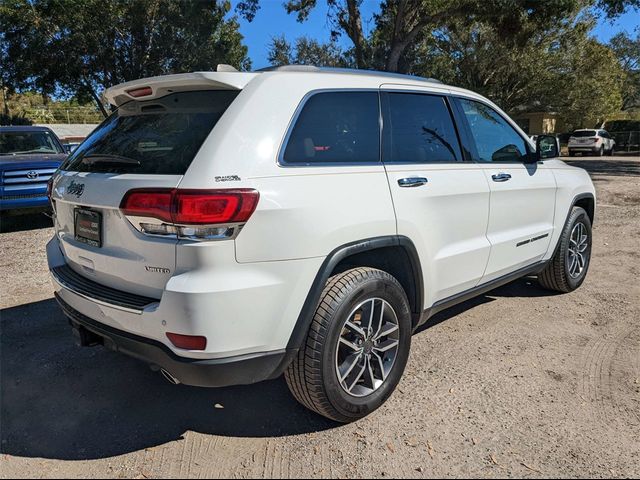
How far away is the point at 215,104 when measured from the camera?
2516 millimetres

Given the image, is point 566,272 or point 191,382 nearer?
point 191,382

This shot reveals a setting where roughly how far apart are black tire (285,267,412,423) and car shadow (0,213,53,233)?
25.4ft

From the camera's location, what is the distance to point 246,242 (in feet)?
7.44

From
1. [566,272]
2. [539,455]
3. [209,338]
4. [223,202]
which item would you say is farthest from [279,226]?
[566,272]

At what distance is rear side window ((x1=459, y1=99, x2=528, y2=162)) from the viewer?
12.6 feet

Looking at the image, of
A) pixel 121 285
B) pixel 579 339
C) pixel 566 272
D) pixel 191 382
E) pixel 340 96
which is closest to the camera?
pixel 191 382

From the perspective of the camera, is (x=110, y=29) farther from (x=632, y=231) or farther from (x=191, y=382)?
(x=191, y=382)

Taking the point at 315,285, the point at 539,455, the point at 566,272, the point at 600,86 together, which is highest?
the point at 600,86

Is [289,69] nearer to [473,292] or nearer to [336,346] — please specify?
[336,346]

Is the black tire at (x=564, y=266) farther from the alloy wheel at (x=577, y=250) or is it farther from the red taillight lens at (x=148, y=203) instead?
the red taillight lens at (x=148, y=203)

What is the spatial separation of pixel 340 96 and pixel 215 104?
0.76 m

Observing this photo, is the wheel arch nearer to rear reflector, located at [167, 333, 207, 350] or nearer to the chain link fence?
rear reflector, located at [167, 333, 207, 350]

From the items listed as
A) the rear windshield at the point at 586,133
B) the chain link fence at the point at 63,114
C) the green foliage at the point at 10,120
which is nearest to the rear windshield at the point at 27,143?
the green foliage at the point at 10,120

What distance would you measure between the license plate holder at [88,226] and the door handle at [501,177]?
2.74 m
